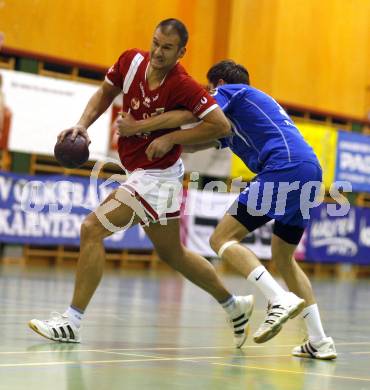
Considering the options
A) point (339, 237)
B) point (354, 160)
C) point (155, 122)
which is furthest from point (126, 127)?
point (354, 160)

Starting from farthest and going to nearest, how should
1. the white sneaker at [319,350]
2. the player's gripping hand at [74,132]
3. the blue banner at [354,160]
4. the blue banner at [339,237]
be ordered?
the blue banner at [354,160]
the blue banner at [339,237]
the player's gripping hand at [74,132]
the white sneaker at [319,350]

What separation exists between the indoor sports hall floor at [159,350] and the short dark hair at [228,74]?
1.78 metres

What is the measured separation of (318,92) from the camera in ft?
73.5

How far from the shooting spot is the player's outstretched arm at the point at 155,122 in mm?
6426

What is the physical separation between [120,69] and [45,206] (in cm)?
1033

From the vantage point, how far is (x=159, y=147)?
20.9 feet

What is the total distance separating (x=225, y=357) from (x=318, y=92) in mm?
16760

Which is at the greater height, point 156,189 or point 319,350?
point 156,189

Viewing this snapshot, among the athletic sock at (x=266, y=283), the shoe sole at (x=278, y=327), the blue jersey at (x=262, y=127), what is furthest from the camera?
the blue jersey at (x=262, y=127)

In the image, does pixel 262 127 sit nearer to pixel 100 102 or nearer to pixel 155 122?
pixel 155 122

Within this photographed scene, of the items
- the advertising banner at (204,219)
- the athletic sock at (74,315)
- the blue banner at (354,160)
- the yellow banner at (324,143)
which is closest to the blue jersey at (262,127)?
the athletic sock at (74,315)

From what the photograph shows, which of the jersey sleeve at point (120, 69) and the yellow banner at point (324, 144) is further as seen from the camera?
the yellow banner at point (324, 144)

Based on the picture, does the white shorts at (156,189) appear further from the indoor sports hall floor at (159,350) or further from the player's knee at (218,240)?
the indoor sports hall floor at (159,350)

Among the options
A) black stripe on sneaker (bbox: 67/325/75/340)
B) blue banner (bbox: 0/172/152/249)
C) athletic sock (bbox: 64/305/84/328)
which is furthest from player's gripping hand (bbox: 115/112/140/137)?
blue banner (bbox: 0/172/152/249)
